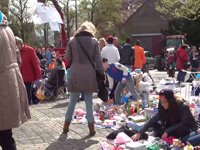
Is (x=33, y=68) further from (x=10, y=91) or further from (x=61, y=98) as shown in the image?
(x=10, y=91)

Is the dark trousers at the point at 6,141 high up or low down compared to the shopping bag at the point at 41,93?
up

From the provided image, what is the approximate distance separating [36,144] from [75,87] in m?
1.08

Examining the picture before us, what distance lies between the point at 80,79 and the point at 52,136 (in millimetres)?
1062

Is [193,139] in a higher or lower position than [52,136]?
higher

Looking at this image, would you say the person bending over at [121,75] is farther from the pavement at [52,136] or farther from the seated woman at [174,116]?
the seated woman at [174,116]

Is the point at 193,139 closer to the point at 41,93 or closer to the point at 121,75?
the point at 121,75

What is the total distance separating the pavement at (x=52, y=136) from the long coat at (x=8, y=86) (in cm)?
216

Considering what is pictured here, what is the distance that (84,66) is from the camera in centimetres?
698

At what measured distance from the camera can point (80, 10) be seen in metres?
47.3

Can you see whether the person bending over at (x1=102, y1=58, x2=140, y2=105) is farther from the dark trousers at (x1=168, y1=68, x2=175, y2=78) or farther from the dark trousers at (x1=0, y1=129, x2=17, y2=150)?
the dark trousers at (x1=168, y1=68, x2=175, y2=78)

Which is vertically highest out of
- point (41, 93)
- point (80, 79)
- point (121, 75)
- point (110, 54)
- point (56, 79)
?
point (110, 54)

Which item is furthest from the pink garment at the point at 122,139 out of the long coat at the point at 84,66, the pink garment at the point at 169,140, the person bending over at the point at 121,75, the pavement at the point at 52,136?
the person bending over at the point at 121,75

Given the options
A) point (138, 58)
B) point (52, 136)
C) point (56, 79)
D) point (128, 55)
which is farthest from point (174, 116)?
point (138, 58)

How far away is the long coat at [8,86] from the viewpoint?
4.22 m
